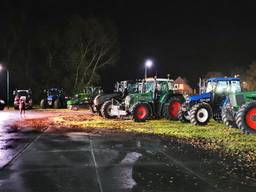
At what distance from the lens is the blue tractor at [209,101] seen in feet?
77.4

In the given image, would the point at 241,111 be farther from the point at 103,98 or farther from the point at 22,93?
the point at 22,93

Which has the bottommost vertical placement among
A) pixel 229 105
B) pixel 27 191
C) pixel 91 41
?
pixel 27 191

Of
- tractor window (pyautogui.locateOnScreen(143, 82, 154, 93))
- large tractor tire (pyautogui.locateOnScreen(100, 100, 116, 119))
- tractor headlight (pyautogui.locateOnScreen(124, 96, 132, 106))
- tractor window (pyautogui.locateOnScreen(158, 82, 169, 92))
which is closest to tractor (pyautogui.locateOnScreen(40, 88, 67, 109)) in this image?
large tractor tire (pyautogui.locateOnScreen(100, 100, 116, 119))

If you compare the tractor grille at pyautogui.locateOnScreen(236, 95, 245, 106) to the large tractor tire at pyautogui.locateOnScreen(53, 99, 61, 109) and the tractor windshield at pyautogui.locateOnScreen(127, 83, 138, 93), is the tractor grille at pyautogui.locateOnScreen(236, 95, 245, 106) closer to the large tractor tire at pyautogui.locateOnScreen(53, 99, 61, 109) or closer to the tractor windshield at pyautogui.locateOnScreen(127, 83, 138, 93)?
the tractor windshield at pyautogui.locateOnScreen(127, 83, 138, 93)

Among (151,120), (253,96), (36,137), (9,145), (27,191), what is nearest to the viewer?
(27,191)

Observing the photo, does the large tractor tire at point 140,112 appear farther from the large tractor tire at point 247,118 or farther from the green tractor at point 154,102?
the large tractor tire at point 247,118

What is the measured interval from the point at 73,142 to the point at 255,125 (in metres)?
7.43

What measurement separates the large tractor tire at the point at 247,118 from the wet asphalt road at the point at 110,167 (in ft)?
11.8

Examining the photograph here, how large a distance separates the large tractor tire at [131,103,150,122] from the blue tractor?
2.18 m

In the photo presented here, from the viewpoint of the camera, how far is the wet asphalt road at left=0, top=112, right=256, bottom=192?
31.7 ft

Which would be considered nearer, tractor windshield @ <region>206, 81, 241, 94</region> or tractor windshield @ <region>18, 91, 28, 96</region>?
tractor windshield @ <region>206, 81, 241, 94</region>

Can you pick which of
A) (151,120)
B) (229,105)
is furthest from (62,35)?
(229,105)

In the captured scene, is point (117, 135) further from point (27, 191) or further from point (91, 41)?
point (91, 41)

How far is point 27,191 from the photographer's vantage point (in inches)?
363
